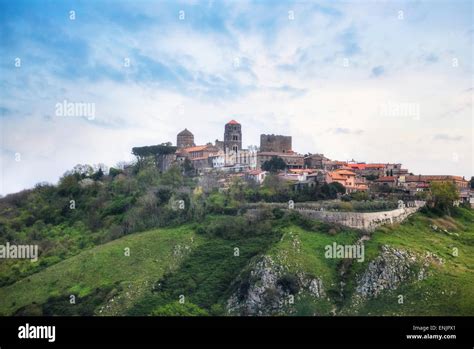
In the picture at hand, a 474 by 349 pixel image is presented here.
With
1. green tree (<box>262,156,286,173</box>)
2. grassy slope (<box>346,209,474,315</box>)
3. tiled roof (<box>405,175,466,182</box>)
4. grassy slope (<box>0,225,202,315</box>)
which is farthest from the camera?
green tree (<box>262,156,286,173</box>)

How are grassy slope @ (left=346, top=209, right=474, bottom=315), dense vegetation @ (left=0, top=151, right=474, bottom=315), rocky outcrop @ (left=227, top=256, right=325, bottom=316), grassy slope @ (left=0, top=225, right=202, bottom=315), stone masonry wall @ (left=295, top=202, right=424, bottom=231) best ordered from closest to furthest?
grassy slope @ (left=346, top=209, right=474, bottom=315) < rocky outcrop @ (left=227, top=256, right=325, bottom=316) < dense vegetation @ (left=0, top=151, right=474, bottom=315) < grassy slope @ (left=0, top=225, right=202, bottom=315) < stone masonry wall @ (left=295, top=202, right=424, bottom=231)

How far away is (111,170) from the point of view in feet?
160

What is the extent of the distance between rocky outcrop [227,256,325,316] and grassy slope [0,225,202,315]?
13.2 feet

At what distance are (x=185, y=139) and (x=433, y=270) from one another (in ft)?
93.5

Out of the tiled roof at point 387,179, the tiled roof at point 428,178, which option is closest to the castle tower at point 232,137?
the tiled roof at point 387,179

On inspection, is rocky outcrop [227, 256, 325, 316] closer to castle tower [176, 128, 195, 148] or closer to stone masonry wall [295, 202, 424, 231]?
stone masonry wall [295, 202, 424, 231]

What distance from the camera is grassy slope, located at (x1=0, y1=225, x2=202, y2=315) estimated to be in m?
30.8

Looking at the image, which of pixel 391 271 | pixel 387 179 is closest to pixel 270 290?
pixel 391 271

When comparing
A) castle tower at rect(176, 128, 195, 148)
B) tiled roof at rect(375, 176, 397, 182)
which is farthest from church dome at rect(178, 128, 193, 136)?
tiled roof at rect(375, 176, 397, 182)

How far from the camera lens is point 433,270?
29.0m

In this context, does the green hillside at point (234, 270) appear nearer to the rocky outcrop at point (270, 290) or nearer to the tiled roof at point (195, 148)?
the rocky outcrop at point (270, 290)

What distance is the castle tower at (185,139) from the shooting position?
5381 cm

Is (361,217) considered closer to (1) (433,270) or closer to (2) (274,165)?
(1) (433,270)
